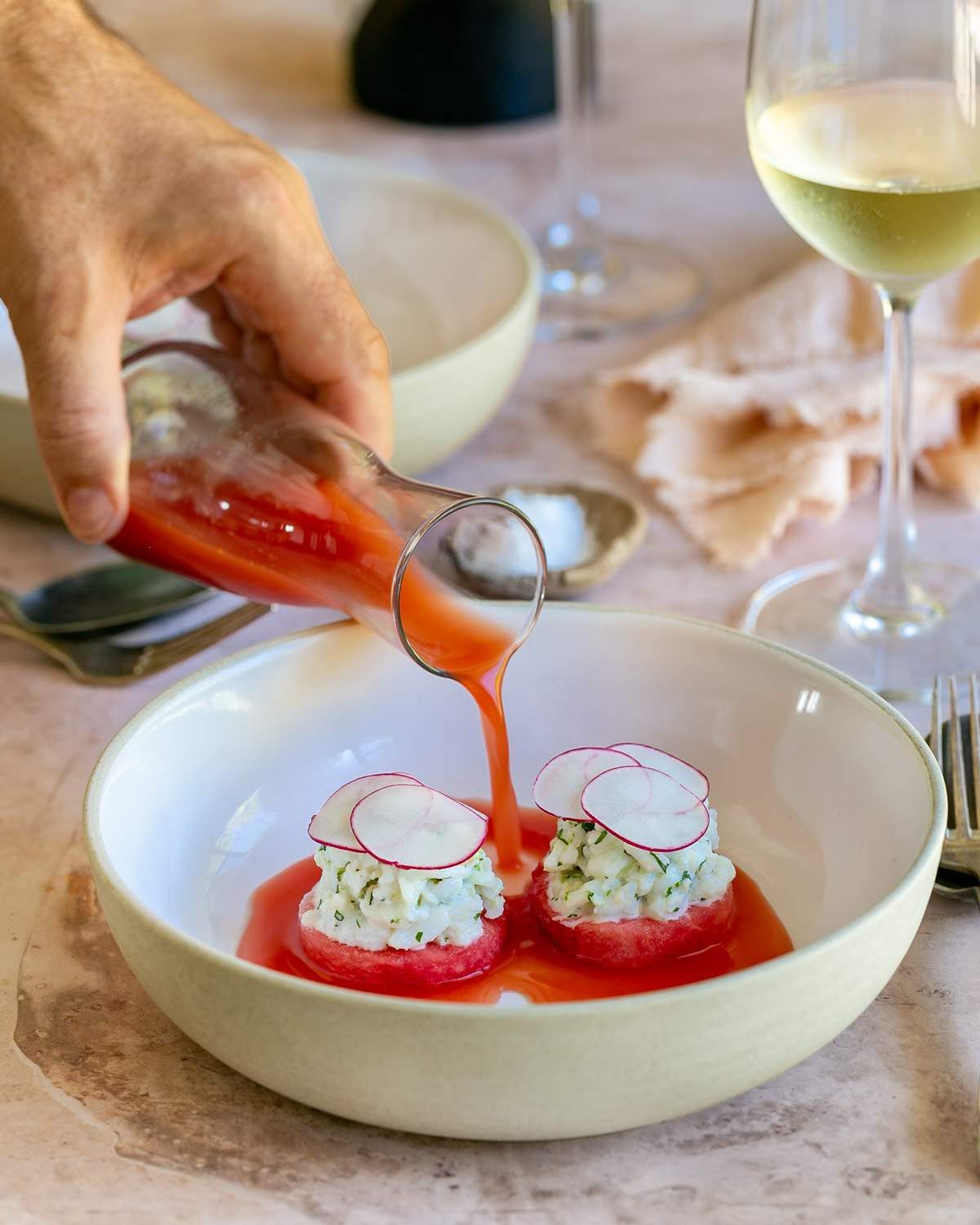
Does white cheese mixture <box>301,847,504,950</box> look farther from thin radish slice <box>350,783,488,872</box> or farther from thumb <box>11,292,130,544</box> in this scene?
thumb <box>11,292,130,544</box>

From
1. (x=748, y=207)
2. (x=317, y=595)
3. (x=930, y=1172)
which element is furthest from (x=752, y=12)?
(x=748, y=207)

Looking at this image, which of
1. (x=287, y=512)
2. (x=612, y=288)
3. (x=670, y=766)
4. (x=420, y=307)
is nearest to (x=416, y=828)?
(x=670, y=766)

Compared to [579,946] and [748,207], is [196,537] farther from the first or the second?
[748,207]

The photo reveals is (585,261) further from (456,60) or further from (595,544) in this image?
(595,544)

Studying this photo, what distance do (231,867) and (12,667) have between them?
0.35 meters

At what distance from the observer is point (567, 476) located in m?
1.43

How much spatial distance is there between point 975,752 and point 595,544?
1.35 feet

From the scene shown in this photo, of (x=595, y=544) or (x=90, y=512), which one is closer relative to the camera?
(x=90, y=512)

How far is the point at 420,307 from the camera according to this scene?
5.26ft

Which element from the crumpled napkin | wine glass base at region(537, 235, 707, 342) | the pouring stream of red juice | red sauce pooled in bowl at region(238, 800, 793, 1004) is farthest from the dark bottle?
red sauce pooled in bowl at region(238, 800, 793, 1004)

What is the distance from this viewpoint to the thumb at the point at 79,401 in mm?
975

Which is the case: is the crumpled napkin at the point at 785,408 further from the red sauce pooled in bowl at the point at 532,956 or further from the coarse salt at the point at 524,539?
the red sauce pooled in bowl at the point at 532,956

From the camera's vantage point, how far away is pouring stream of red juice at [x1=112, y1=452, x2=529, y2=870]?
93 cm

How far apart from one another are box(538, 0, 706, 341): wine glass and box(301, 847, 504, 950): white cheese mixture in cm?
95
